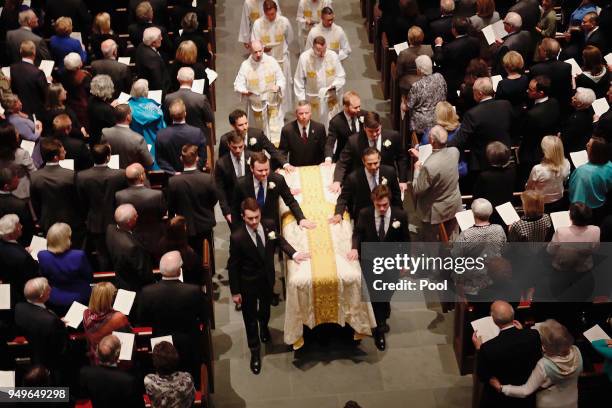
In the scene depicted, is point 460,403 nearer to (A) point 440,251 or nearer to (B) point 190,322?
(A) point 440,251

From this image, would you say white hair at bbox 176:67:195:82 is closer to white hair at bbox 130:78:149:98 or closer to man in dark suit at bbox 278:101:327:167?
white hair at bbox 130:78:149:98

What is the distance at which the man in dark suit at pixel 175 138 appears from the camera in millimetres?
8398

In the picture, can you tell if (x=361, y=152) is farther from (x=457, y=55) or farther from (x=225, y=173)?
(x=457, y=55)

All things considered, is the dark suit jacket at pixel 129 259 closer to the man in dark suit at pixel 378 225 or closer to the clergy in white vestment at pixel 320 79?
the man in dark suit at pixel 378 225

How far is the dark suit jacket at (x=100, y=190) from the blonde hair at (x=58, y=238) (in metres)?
0.92

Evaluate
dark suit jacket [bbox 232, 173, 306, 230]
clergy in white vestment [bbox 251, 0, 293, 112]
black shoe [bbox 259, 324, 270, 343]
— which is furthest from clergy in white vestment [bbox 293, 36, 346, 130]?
black shoe [bbox 259, 324, 270, 343]

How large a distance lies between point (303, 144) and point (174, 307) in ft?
8.85

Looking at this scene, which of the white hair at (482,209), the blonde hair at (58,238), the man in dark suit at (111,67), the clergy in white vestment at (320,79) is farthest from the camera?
the clergy in white vestment at (320,79)

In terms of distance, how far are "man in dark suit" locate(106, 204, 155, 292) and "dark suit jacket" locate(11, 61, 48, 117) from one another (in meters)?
2.81

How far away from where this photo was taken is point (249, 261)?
7422 millimetres

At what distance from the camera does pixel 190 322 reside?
692 centimetres

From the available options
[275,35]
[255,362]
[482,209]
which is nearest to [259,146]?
[255,362]

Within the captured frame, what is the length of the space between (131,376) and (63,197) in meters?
2.36

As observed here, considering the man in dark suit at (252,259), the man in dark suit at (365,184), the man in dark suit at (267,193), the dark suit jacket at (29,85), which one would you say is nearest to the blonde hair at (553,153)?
the man in dark suit at (365,184)
